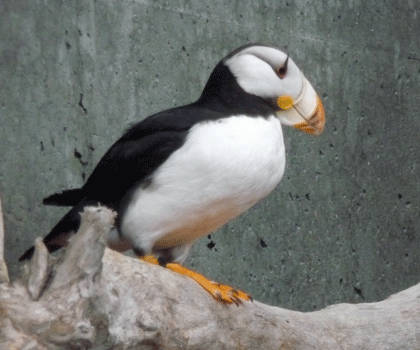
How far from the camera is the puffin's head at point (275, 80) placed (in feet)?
7.68

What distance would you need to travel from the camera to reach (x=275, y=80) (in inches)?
92.5

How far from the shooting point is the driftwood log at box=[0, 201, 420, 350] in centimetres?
163

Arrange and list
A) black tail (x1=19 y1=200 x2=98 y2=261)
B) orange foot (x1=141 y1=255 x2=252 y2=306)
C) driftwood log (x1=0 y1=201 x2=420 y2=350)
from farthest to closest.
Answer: black tail (x1=19 y1=200 x2=98 y2=261), orange foot (x1=141 y1=255 x2=252 y2=306), driftwood log (x1=0 y1=201 x2=420 y2=350)

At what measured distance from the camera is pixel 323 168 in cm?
362

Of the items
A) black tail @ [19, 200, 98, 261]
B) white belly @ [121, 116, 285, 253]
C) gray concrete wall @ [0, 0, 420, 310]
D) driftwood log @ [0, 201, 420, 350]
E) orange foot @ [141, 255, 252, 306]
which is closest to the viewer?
driftwood log @ [0, 201, 420, 350]

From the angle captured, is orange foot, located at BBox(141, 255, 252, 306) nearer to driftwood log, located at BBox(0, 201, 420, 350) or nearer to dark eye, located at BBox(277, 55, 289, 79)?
driftwood log, located at BBox(0, 201, 420, 350)

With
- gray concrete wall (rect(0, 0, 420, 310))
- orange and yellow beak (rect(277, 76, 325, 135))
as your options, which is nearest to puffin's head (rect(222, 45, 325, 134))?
orange and yellow beak (rect(277, 76, 325, 135))

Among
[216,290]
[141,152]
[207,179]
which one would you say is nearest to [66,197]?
[141,152]

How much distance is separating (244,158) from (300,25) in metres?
1.50

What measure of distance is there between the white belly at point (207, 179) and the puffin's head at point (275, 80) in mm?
106

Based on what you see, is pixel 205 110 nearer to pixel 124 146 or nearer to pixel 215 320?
pixel 124 146

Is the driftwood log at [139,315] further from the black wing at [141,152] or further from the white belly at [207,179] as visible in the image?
the black wing at [141,152]

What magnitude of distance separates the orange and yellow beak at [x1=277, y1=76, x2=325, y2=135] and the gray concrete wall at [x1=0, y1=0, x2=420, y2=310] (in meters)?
0.73

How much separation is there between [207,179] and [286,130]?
4.44 feet
